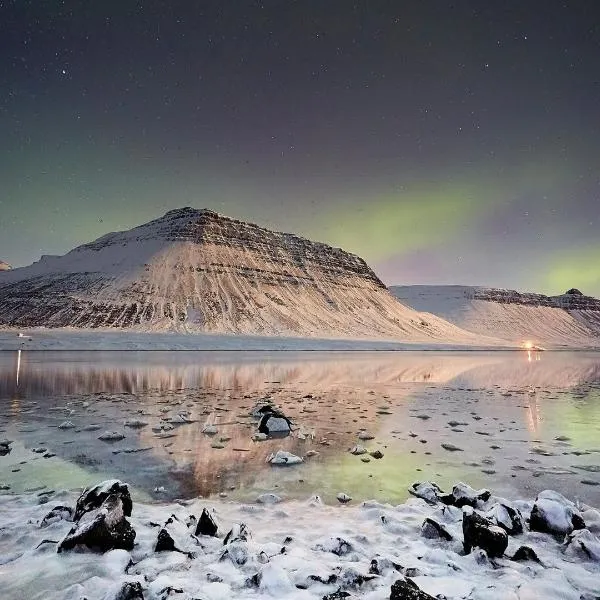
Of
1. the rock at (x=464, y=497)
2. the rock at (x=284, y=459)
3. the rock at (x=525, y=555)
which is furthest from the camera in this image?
the rock at (x=284, y=459)

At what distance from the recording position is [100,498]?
5.34 metres

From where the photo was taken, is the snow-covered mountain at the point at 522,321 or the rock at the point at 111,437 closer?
the rock at the point at 111,437

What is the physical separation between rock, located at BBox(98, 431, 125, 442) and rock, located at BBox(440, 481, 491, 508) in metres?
7.55

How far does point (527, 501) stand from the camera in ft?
19.9

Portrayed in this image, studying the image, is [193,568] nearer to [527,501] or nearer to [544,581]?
[544,581]

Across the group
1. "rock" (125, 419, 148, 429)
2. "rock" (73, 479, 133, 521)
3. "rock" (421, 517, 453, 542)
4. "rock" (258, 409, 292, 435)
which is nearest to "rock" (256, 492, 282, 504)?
Result: "rock" (73, 479, 133, 521)

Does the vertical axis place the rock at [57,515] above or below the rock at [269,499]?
above

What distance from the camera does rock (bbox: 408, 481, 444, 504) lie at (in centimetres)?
625

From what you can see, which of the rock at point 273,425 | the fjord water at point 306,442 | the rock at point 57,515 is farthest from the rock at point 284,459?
the rock at point 57,515

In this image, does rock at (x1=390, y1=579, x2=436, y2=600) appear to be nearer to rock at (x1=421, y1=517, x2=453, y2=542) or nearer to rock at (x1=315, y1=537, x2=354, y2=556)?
rock at (x1=315, y1=537, x2=354, y2=556)

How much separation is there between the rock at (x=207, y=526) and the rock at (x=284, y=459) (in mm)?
3309

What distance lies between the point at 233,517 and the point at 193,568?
4.63 ft

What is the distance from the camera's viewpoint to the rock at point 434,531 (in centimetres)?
499

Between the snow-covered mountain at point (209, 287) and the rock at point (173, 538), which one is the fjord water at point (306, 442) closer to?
the rock at point (173, 538)
